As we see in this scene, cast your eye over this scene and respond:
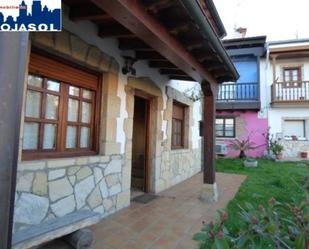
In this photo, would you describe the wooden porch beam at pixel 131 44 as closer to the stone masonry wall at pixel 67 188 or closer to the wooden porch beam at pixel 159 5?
the wooden porch beam at pixel 159 5

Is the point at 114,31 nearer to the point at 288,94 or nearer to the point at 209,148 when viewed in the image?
the point at 209,148

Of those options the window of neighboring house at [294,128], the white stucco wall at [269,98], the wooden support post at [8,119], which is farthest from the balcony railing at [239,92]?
the wooden support post at [8,119]

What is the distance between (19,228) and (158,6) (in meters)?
2.59

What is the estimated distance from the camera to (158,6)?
2.52 metres

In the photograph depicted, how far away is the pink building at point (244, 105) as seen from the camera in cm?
1448

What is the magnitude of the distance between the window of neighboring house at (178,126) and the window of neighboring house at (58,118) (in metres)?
3.37

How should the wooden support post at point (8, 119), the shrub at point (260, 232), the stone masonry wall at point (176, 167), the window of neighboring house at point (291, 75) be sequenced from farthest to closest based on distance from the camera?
the window of neighboring house at point (291, 75) < the stone masonry wall at point (176, 167) < the shrub at point (260, 232) < the wooden support post at point (8, 119)

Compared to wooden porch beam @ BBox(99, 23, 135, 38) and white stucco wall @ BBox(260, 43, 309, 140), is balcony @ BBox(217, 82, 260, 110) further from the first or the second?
wooden porch beam @ BBox(99, 23, 135, 38)

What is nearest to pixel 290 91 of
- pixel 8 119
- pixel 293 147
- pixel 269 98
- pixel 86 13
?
pixel 269 98

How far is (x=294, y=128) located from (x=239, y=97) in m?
3.24

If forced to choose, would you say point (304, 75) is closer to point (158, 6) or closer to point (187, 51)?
point (187, 51)

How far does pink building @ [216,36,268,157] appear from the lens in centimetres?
1448

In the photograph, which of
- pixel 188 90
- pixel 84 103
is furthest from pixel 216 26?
pixel 84 103

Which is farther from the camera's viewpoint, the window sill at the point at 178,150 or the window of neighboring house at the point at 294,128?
the window of neighboring house at the point at 294,128
